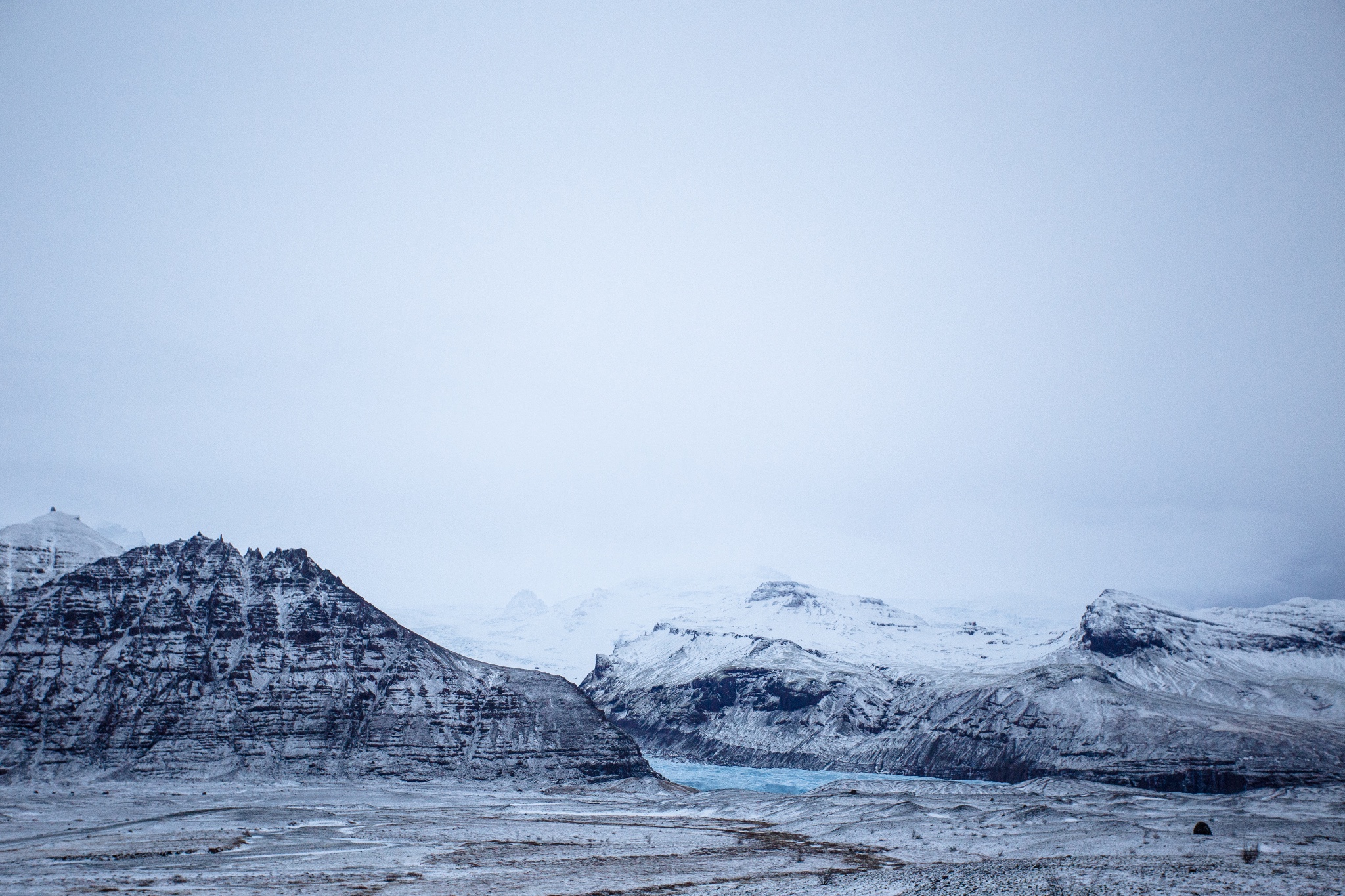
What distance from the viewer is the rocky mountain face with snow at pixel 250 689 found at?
118 metres

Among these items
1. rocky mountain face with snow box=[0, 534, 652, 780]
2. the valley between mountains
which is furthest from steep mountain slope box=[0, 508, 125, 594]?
rocky mountain face with snow box=[0, 534, 652, 780]

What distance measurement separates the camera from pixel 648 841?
7994 centimetres

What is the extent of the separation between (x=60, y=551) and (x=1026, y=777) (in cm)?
19466

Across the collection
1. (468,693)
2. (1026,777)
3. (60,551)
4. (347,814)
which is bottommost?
(1026,777)

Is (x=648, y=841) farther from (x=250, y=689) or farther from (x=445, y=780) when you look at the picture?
(x=250, y=689)

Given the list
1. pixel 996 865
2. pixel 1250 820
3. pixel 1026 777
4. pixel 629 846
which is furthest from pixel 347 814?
pixel 1026 777

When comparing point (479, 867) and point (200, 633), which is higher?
point (200, 633)

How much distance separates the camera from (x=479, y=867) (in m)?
61.8

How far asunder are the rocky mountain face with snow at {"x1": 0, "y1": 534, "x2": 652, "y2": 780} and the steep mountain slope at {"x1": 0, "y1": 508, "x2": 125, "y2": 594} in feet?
32.1

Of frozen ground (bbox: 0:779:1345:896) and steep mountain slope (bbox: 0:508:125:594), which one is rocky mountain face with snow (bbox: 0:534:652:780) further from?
steep mountain slope (bbox: 0:508:125:594)

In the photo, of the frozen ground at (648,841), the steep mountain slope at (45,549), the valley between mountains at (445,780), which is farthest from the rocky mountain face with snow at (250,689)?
the steep mountain slope at (45,549)

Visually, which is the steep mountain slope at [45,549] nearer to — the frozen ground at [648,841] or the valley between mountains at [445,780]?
the valley between mountains at [445,780]

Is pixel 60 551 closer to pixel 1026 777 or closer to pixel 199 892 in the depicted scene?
pixel 199 892

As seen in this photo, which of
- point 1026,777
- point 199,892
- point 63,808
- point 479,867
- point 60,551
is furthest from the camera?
point 1026,777
